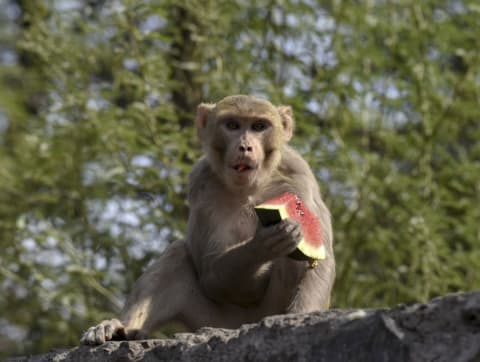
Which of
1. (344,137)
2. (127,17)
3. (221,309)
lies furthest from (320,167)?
(221,309)

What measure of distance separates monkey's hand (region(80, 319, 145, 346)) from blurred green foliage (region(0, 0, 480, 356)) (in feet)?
6.76

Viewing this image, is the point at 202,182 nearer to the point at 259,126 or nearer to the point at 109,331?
the point at 259,126

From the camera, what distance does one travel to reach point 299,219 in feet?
14.1

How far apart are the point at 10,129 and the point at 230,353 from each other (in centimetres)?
860

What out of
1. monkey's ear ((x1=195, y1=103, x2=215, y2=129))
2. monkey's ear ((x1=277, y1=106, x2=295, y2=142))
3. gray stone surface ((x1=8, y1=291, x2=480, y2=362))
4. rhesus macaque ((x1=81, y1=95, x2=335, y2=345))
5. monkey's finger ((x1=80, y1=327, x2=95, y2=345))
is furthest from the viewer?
monkey's ear ((x1=195, y1=103, x2=215, y2=129))

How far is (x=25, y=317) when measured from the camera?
9.71 metres

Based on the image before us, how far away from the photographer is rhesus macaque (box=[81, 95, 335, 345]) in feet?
15.1

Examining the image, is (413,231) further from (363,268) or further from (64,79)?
(64,79)

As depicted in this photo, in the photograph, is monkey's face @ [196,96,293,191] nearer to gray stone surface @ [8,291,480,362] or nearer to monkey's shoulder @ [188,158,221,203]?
monkey's shoulder @ [188,158,221,203]

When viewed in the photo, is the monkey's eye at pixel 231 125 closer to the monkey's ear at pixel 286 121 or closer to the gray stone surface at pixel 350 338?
the monkey's ear at pixel 286 121

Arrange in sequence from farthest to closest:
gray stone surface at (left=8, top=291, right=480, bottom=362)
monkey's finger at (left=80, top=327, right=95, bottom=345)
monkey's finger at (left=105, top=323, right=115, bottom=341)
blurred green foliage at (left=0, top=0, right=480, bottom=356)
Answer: blurred green foliage at (left=0, top=0, right=480, bottom=356)
monkey's finger at (left=105, top=323, right=115, bottom=341)
monkey's finger at (left=80, top=327, right=95, bottom=345)
gray stone surface at (left=8, top=291, right=480, bottom=362)

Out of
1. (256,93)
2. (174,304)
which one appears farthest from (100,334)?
(256,93)

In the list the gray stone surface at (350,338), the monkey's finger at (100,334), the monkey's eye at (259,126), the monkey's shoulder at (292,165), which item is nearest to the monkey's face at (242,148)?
the monkey's eye at (259,126)

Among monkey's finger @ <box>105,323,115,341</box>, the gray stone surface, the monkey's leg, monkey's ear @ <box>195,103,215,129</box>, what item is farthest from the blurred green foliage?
the gray stone surface
